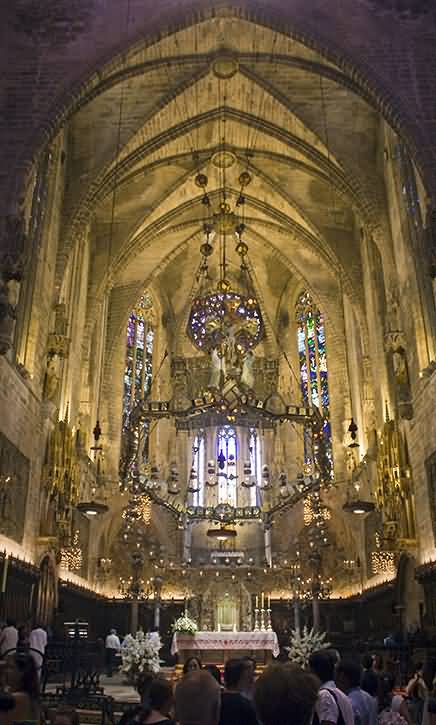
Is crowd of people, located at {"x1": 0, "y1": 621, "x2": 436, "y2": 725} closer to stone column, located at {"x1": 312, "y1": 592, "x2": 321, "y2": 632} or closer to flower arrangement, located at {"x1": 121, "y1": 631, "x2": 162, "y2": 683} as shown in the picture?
flower arrangement, located at {"x1": 121, "y1": 631, "x2": 162, "y2": 683}

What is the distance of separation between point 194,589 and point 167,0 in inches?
719

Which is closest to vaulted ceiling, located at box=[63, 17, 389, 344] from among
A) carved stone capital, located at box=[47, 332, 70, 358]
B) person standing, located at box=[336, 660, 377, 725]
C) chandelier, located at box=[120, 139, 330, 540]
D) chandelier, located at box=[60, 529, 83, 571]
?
chandelier, located at box=[120, 139, 330, 540]

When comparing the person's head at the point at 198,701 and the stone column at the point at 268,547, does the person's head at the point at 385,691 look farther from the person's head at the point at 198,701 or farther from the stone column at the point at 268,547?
the stone column at the point at 268,547

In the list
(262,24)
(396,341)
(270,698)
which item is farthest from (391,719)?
Result: (262,24)

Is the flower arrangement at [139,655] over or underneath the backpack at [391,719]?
over

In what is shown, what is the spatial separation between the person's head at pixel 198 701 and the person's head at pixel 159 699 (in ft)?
2.68

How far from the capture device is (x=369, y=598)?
21.4 m

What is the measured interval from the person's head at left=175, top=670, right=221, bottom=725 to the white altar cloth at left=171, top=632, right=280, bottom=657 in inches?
576

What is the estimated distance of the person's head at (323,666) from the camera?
4.26m

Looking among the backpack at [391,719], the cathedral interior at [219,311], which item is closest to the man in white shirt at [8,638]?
the cathedral interior at [219,311]

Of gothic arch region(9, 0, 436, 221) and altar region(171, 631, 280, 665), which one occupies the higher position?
gothic arch region(9, 0, 436, 221)

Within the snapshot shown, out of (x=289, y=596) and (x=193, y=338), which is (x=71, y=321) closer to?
(x=193, y=338)

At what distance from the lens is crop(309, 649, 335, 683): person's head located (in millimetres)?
4262

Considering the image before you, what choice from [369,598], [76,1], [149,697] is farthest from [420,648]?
[76,1]
